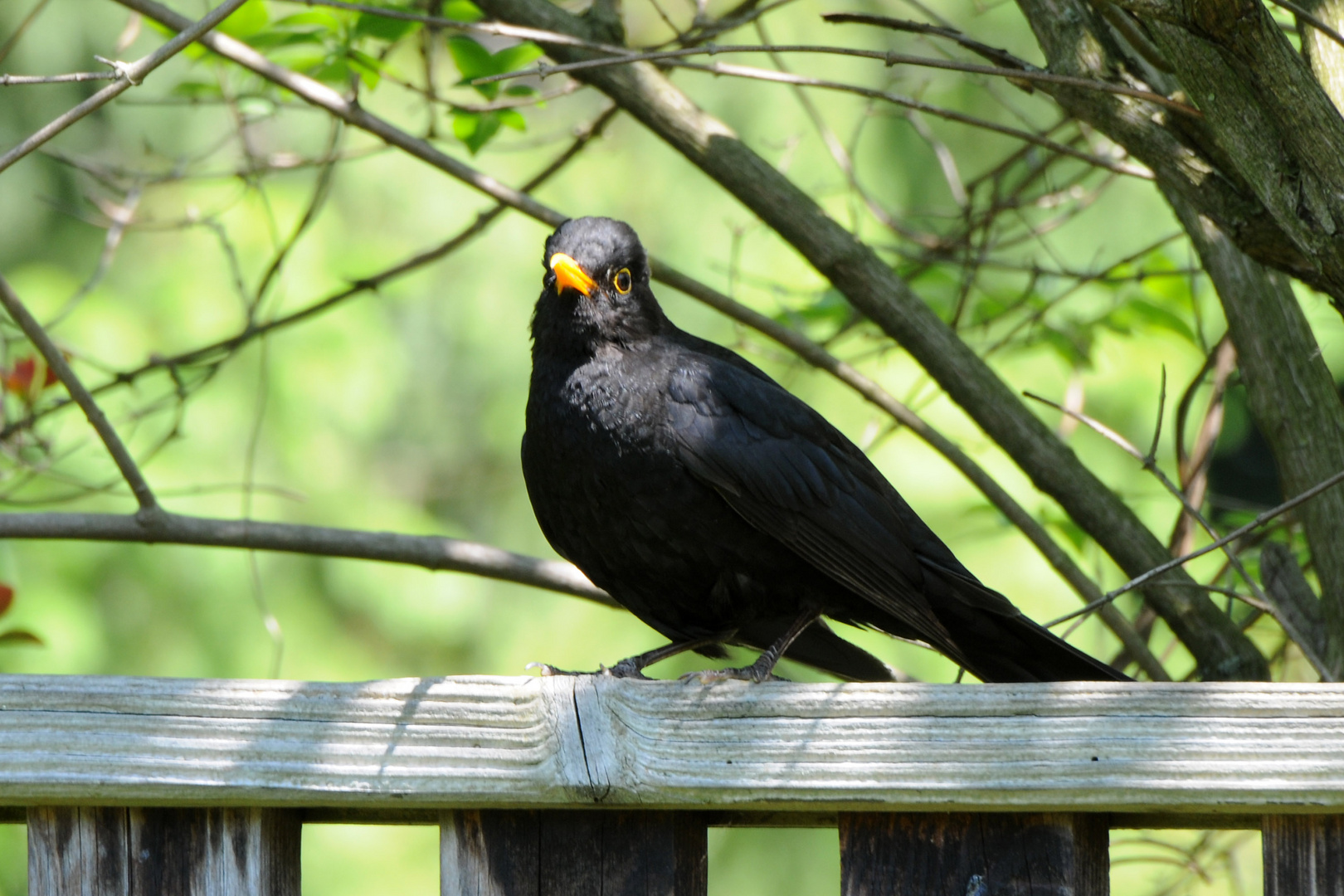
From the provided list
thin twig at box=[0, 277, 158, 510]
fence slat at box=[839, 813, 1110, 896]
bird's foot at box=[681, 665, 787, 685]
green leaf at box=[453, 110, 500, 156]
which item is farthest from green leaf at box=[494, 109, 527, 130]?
fence slat at box=[839, 813, 1110, 896]

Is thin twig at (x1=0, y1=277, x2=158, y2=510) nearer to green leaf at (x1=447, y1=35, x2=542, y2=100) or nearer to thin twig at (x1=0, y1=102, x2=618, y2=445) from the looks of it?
thin twig at (x1=0, y1=102, x2=618, y2=445)

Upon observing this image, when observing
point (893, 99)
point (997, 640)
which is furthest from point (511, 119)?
point (997, 640)

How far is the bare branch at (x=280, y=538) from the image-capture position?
2.55 meters

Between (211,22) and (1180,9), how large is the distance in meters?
1.24

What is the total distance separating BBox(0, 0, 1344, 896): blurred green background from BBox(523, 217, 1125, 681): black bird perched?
4.29 ft

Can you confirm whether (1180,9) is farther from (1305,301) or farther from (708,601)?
(1305,301)

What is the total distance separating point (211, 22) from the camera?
1691 millimetres

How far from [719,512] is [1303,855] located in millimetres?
1301

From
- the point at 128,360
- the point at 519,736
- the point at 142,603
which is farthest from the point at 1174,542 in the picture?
the point at 142,603

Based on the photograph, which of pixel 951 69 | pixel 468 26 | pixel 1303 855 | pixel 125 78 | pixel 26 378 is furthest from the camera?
pixel 26 378

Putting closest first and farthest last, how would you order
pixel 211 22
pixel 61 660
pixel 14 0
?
pixel 211 22 < pixel 61 660 < pixel 14 0

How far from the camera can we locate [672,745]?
→ 1.47 meters

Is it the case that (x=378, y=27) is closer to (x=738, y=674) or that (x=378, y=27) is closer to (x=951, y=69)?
(x=951, y=69)

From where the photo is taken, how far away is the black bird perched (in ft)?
8.04
